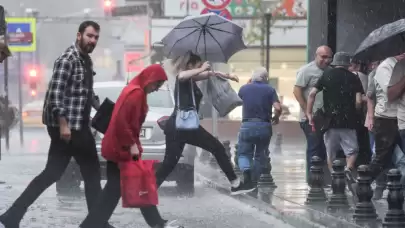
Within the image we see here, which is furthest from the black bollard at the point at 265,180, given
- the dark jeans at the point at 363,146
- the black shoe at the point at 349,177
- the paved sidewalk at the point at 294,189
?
the black shoe at the point at 349,177

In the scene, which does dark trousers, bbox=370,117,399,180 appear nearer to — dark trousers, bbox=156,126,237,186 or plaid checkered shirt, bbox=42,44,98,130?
dark trousers, bbox=156,126,237,186

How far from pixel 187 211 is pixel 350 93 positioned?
2328mm

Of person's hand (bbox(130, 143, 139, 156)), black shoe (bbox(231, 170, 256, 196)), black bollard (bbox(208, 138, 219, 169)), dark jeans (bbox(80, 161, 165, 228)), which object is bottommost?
black bollard (bbox(208, 138, 219, 169))

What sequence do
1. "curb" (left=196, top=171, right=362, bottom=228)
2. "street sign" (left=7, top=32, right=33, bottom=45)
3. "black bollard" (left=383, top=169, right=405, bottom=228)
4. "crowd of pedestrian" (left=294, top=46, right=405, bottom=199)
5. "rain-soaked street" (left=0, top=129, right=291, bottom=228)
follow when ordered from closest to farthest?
"black bollard" (left=383, top=169, right=405, bottom=228)
"curb" (left=196, top=171, right=362, bottom=228)
"crowd of pedestrian" (left=294, top=46, right=405, bottom=199)
"rain-soaked street" (left=0, top=129, right=291, bottom=228)
"street sign" (left=7, top=32, right=33, bottom=45)

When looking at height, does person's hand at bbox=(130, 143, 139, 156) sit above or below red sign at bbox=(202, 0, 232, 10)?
below

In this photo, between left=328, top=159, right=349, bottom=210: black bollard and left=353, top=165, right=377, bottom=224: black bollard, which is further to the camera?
left=328, top=159, right=349, bottom=210: black bollard

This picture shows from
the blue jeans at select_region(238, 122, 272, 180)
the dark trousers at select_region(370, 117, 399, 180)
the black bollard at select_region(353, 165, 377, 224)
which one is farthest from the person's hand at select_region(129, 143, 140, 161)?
the blue jeans at select_region(238, 122, 272, 180)

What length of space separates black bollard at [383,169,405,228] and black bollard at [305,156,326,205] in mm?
2475

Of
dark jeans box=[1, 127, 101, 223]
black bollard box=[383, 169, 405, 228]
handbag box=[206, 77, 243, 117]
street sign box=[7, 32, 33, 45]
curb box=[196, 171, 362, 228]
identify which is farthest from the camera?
street sign box=[7, 32, 33, 45]

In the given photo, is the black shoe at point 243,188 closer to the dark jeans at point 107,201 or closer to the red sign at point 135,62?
the dark jeans at point 107,201

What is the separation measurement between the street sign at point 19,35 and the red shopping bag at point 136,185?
23210mm

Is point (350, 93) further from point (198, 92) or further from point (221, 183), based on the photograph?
point (221, 183)

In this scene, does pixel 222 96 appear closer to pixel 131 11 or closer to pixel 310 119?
pixel 310 119

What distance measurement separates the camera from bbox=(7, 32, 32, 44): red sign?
32.1 meters
